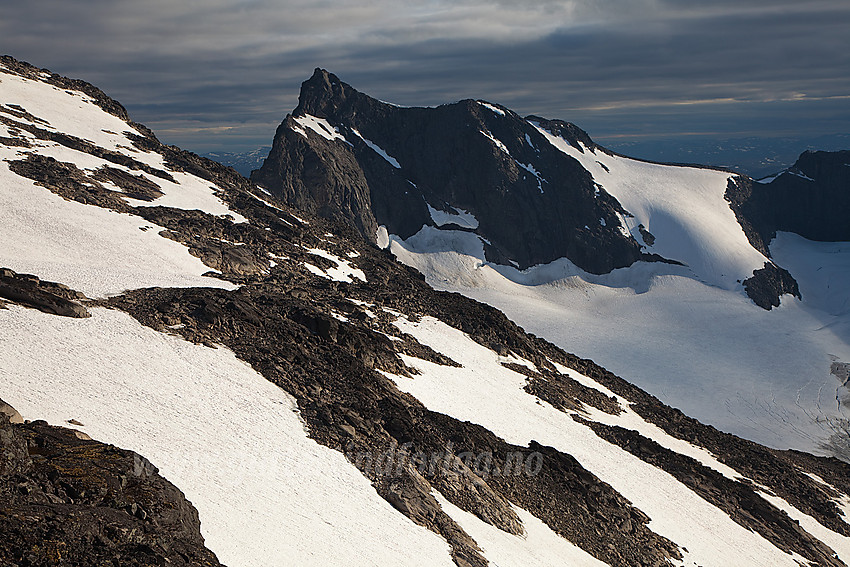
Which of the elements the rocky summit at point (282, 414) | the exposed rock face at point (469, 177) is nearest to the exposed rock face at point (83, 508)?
the rocky summit at point (282, 414)

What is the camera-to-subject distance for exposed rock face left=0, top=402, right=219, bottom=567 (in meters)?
13.0

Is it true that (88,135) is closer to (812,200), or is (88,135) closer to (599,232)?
(599,232)

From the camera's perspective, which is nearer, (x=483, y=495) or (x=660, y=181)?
(x=483, y=495)

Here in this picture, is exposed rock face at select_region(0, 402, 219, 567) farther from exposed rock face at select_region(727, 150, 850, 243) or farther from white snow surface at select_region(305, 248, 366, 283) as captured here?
exposed rock face at select_region(727, 150, 850, 243)

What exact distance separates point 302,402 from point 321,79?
144715 mm

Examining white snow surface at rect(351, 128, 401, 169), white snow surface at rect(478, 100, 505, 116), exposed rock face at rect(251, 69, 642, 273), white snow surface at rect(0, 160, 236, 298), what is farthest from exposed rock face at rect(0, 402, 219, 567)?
white snow surface at rect(478, 100, 505, 116)

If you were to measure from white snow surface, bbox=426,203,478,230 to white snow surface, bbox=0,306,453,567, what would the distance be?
132038mm

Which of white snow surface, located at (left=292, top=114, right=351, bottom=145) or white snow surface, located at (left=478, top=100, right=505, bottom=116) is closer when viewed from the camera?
white snow surface, located at (left=292, top=114, right=351, bottom=145)

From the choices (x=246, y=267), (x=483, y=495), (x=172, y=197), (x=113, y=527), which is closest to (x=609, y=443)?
(x=483, y=495)

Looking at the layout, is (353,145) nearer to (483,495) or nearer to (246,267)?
(246,267)

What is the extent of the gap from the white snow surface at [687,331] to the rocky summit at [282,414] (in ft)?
90.9

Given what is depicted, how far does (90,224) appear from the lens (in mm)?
50719

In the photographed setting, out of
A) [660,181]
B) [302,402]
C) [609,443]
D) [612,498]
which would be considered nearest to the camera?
[302,402]

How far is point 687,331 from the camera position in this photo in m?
129
